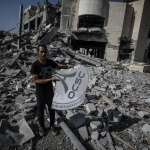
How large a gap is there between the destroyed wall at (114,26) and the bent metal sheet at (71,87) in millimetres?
15738

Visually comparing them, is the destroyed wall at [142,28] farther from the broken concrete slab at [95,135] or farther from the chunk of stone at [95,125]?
the broken concrete slab at [95,135]

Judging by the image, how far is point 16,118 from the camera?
123 inches

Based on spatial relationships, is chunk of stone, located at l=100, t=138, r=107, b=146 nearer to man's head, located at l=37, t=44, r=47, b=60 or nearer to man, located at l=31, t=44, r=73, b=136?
man, located at l=31, t=44, r=73, b=136

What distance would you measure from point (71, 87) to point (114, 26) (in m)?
17.0

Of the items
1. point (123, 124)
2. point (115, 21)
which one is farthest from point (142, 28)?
point (123, 124)

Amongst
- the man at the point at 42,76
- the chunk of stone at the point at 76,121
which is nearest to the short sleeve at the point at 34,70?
the man at the point at 42,76

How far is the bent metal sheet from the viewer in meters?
2.48

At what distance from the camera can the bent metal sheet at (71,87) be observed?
2482 mm

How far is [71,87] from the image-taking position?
2.55m

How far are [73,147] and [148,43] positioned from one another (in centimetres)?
2202

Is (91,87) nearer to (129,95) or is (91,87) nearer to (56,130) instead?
(129,95)

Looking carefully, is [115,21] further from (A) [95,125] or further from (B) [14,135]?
(B) [14,135]

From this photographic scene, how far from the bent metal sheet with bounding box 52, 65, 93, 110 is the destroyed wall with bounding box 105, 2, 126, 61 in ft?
51.6

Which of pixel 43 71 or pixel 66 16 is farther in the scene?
pixel 66 16
